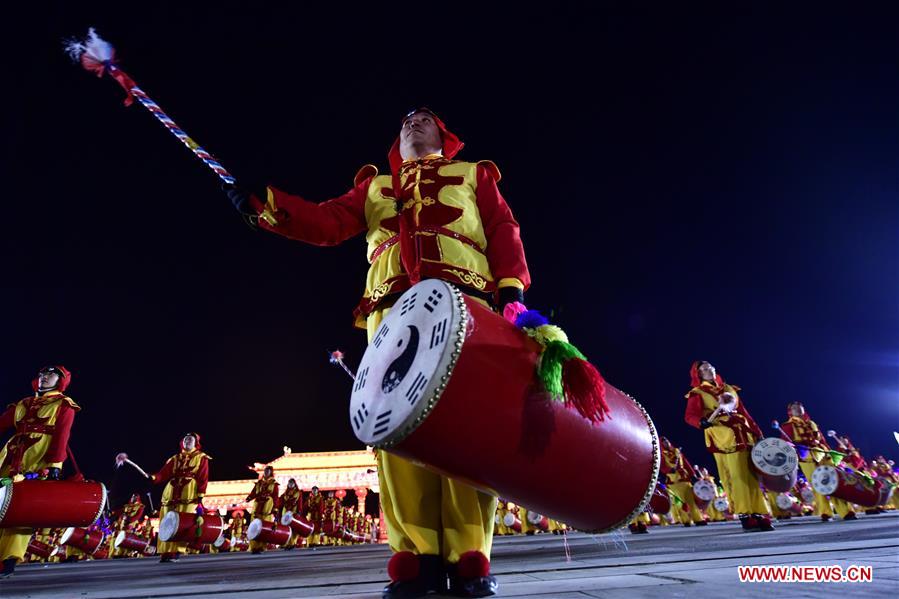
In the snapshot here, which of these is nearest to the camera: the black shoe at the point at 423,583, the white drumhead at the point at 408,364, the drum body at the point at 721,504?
the white drumhead at the point at 408,364

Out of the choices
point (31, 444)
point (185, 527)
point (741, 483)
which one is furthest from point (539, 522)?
point (31, 444)

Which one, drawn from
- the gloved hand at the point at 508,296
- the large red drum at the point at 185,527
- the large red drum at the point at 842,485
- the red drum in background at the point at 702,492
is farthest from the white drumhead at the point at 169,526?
the large red drum at the point at 842,485

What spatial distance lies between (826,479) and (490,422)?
920cm

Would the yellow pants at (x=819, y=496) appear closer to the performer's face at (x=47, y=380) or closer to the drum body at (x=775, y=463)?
the drum body at (x=775, y=463)

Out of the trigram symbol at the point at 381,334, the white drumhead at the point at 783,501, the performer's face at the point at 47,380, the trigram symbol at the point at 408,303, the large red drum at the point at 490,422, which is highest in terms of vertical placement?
the performer's face at the point at 47,380

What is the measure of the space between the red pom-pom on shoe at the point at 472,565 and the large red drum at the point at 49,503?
13.6ft

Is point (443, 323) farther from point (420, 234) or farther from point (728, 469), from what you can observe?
point (728, 469)

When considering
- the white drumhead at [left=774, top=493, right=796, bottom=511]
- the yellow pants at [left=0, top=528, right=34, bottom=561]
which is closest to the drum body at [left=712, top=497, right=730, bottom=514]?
the white drumhead at [left=774, top=493, right=796, bottom=511]

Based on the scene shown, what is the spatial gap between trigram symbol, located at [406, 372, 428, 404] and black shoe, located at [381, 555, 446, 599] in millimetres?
824

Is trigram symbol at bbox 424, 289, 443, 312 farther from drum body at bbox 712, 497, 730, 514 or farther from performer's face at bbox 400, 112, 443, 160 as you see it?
drum body at bbox 712, 497, 730, 514

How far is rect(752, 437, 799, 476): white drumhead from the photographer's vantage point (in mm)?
5578

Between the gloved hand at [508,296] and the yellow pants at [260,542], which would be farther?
the yellow pants at [260,542]

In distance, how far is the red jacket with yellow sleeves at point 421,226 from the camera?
2.09m

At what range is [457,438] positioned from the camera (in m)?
1.31
